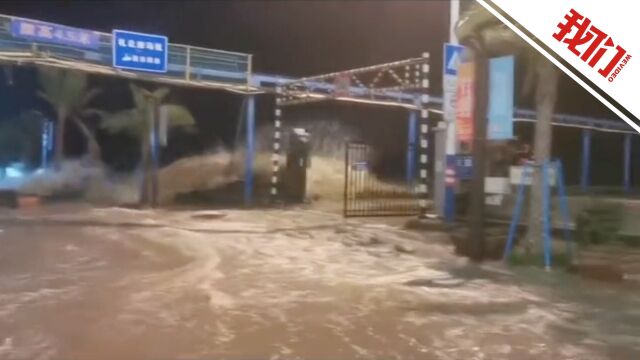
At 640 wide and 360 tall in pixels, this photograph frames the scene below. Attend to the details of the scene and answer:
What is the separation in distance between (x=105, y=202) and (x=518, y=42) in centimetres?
1510

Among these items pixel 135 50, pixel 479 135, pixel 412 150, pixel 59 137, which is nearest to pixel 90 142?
pixel 59 137

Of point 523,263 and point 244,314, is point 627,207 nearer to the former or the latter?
point 523,263

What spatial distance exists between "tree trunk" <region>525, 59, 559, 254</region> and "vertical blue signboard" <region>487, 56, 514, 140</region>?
39 centimetres

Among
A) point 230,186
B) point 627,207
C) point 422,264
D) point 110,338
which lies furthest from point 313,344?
point 230,186

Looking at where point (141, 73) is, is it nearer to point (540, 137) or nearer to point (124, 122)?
point (124, 122)

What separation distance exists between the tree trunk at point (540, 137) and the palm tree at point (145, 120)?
12806mm

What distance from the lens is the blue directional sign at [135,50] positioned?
19.3 m

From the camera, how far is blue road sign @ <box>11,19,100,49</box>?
17.8 m

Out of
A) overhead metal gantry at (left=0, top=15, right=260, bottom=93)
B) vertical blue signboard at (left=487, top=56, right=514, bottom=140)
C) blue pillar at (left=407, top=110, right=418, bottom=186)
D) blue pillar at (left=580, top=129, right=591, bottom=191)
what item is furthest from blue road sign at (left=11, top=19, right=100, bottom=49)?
blue pillar at (left=580, top=129, right=591, bottom=191)

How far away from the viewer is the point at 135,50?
63.9 feet

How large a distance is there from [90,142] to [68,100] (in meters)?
1.74

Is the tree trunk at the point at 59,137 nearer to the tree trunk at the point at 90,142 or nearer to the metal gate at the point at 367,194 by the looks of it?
the tree trunk at the point at 90,142

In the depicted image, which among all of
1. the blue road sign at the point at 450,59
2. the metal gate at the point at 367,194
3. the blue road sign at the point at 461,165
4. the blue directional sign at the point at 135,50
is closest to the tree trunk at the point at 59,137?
the blue directional sign at the point at 135,50

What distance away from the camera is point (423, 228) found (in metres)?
15.6
